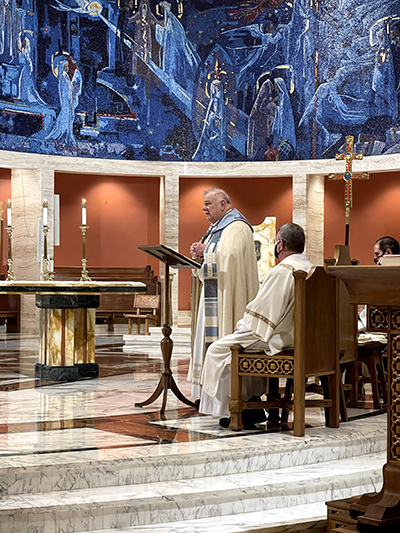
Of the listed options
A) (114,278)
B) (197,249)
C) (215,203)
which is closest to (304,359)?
(197,249)

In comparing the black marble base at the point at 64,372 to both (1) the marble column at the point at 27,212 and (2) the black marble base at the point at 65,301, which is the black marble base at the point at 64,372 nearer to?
(2) the black marble base at the point at 65,301

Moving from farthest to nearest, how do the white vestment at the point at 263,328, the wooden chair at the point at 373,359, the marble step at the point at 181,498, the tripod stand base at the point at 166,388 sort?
1. the wooden chair at the point at 373,359
2. the tripod stand base at the point at 166,388
3. the white vestment at the point at 263,328
4. the marble step at the point at 181,498

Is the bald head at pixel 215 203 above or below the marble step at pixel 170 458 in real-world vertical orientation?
above

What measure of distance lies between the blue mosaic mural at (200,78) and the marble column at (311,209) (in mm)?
631

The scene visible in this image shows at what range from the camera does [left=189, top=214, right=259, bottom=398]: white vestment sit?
621 cm

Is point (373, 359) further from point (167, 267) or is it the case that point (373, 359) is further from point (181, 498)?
point (181, 498)

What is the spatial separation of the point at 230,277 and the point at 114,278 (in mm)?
10574

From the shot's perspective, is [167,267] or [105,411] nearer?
[167,267]

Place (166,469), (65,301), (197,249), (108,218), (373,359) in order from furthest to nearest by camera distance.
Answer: (108,218) → (65,301) → (373,359) → (197,249) → (166,469)

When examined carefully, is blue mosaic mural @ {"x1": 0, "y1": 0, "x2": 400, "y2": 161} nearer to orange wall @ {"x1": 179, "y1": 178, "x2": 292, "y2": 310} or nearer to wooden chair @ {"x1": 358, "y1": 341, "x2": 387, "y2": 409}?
orange wall @ {"x1": 179, "y1": 178, "x2": 292, "y2": 310}

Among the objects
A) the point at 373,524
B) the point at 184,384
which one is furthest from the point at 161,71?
the point at 373,524

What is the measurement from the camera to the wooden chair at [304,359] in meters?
5.24

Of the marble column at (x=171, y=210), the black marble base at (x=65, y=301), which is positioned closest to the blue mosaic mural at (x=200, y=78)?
the marble column at (x=171, y=210)

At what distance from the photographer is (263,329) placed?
5398 mm
